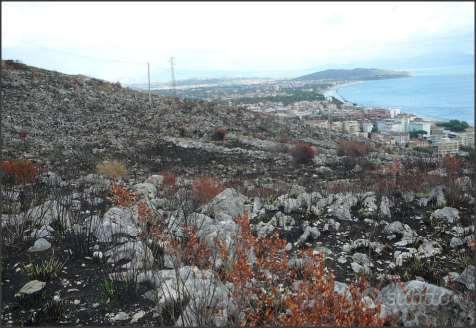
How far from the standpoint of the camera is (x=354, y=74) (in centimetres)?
5475

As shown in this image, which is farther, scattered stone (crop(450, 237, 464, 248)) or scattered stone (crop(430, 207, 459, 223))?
scattered stone (crop(430, 207, 459, 223))

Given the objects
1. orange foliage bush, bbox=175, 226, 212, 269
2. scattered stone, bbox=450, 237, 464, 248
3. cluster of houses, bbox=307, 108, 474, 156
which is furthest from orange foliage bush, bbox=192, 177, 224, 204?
cluster of houses, bbox=307, 108, 474, 156

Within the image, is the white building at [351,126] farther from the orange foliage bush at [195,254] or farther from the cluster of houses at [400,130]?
the orange foliage bush at [195,254]

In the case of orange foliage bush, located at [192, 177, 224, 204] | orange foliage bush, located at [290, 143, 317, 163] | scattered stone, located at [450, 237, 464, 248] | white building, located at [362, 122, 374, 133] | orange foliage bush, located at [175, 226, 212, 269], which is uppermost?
orange foliage bush, located at [175, 226, 212, 269]

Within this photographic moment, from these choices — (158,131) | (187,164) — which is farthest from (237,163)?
(158,131)

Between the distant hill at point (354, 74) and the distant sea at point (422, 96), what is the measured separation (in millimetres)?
1664

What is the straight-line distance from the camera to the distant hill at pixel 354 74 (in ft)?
165

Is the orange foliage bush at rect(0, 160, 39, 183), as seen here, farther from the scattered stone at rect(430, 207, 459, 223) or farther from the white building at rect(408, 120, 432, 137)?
the white building at rect(408, 120, 432, 137)

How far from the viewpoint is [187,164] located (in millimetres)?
13586

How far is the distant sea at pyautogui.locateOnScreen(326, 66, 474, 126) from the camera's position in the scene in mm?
36466

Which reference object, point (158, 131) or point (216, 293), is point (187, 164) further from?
point (216, 293)

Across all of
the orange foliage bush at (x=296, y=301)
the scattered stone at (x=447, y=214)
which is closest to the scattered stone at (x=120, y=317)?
the orange foliage bush at (x=296, y=301)

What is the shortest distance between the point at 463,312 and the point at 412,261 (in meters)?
1.19

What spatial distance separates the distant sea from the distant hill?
1664 mm
